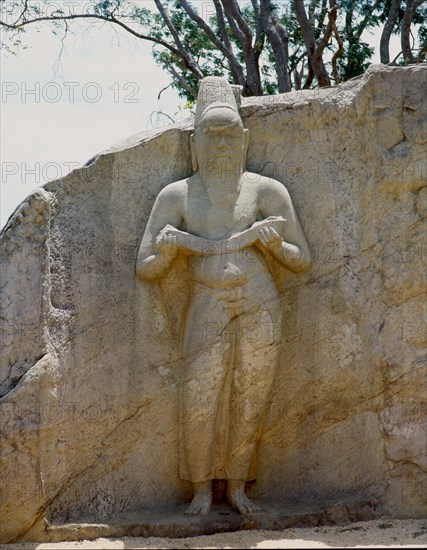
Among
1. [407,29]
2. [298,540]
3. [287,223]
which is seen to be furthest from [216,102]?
[407,29]

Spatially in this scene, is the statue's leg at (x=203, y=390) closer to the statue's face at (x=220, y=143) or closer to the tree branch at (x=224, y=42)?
the statue's face at (x=220, y=143)

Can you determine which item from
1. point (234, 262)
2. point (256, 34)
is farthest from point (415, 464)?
point (256, 34)

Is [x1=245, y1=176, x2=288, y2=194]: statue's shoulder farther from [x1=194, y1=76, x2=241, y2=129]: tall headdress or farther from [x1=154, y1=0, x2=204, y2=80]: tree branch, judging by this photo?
[x1=154, y1=0, x2=204, y2=80]: tree branch

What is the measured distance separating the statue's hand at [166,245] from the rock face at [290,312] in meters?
0.29

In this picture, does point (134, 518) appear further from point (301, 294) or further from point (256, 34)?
point (256, 34)

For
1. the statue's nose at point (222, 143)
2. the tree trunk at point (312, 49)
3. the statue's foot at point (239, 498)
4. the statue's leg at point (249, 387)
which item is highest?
the tree trunk at point (312, 49)

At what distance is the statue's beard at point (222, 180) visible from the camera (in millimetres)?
7555

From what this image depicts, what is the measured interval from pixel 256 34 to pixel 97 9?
2.09 meters

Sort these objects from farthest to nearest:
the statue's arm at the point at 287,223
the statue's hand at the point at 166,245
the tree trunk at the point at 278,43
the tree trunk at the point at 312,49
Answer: the tree trunk at the point at 278,43
the tree trunk at the point at 312,49
the statue's arm at the point at 287,223
the statue's hand at the point at 166,245

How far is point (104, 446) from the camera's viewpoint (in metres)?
7.51

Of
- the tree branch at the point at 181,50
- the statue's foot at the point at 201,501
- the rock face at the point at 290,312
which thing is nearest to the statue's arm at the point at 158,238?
the rock face at the point at 290,312

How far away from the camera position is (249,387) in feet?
24.5

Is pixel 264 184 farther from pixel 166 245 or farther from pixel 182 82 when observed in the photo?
pixel 182 82

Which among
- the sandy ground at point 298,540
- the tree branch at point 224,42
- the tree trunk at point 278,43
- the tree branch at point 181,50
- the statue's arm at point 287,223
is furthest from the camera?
the tree branch at point 181,50
